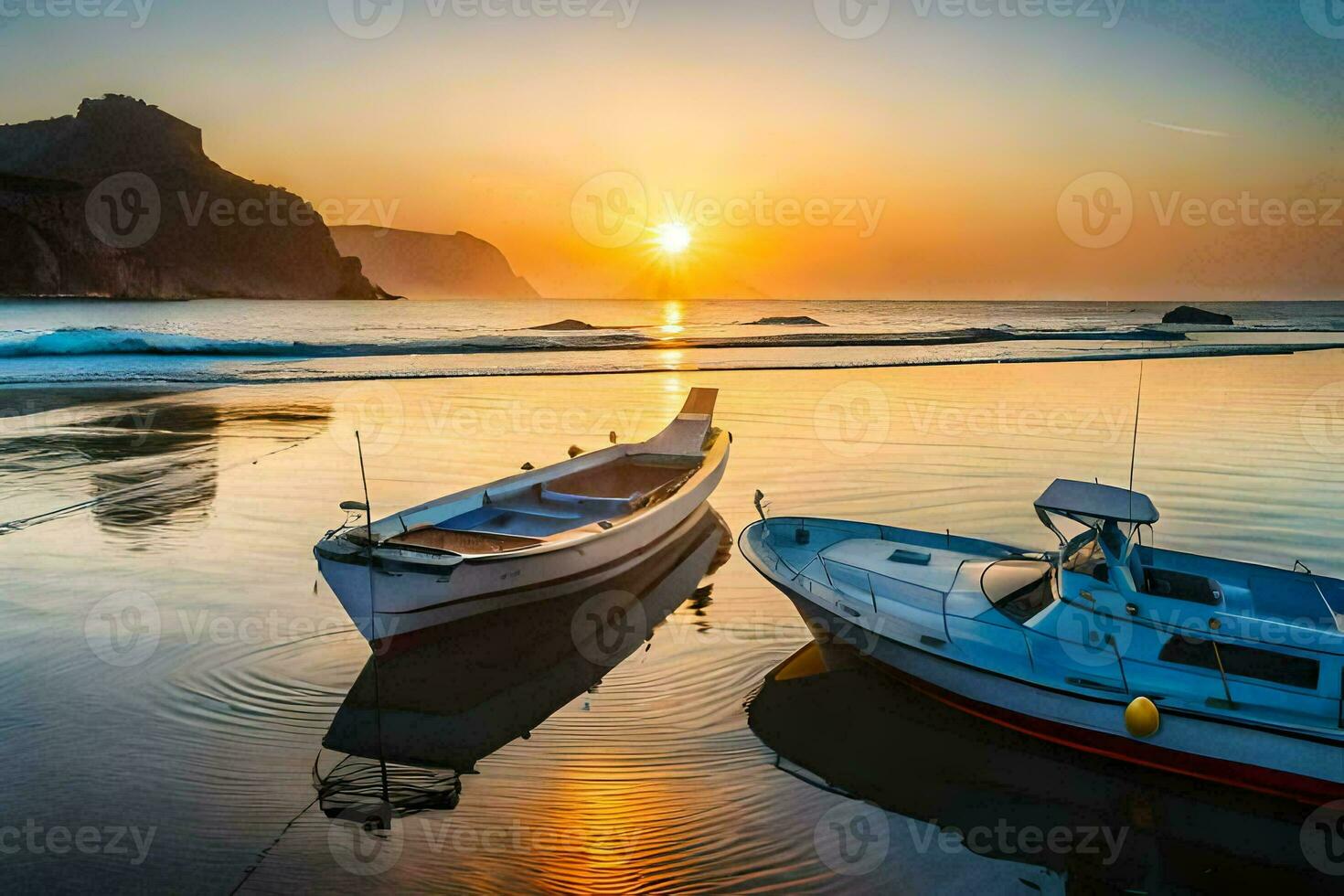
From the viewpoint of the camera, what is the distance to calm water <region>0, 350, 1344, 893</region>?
5.64 metres

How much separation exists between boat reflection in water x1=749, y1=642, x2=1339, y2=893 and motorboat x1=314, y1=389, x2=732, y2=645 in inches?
114

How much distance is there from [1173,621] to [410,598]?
6.86m

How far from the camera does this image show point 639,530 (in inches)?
425

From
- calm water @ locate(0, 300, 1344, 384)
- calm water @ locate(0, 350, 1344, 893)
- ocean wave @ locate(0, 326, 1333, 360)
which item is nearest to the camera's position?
calm water @ locate(0, 350, 1344, 893)

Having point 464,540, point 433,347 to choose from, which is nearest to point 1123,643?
point 464,540

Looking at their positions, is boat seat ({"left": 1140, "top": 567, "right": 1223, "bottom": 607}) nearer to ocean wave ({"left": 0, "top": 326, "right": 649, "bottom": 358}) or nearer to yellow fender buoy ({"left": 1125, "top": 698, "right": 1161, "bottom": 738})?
yellow fender buoy ({"left": 1125, "top": 698, "right": 1161, "bottom": 738})

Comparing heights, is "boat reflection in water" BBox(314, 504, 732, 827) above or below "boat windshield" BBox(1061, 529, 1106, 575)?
below

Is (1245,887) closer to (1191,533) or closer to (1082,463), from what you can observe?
(1191,533)

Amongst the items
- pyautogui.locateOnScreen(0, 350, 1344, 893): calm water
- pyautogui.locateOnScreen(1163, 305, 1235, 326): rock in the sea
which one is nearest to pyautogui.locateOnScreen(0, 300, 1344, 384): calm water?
pyautogui.locateOnScreen(1163, 305, 1235, 326): rock in the sea

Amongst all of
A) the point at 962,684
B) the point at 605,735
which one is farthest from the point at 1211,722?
the point at 605,735

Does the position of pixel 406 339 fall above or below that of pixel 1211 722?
above

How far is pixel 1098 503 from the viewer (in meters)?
7.70

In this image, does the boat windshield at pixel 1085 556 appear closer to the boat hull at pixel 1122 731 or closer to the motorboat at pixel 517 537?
the boat hull at pixel 1122 731

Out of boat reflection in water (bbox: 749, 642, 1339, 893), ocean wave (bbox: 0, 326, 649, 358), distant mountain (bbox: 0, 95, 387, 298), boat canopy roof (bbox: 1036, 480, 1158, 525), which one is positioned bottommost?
boat reflection in water (bbox: 749, 642, 1339, 893)
